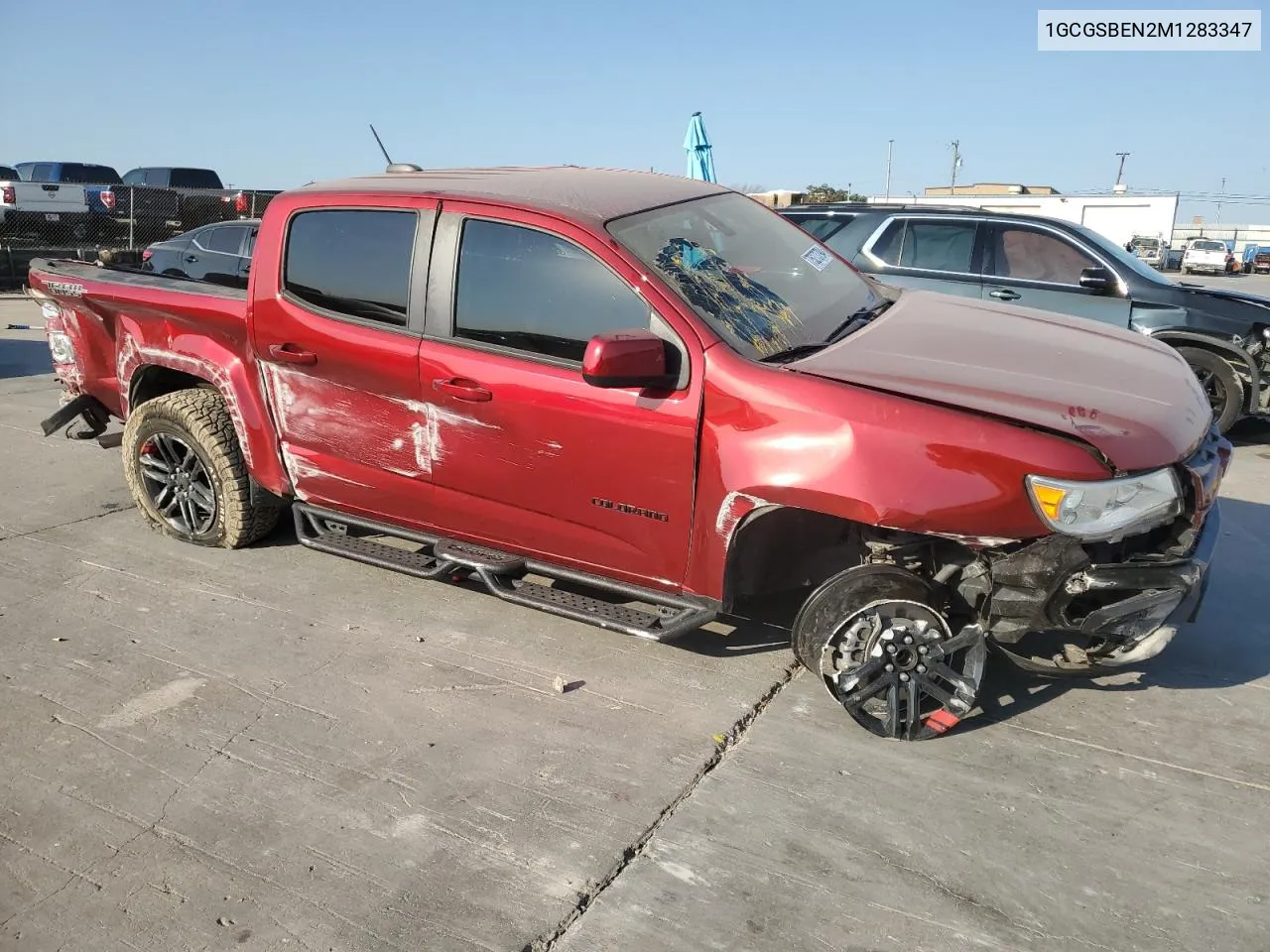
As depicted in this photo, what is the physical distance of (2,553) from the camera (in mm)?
4887

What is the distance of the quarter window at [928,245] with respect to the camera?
729 centimetres

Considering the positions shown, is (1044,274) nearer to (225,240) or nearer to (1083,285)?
(1083,285)

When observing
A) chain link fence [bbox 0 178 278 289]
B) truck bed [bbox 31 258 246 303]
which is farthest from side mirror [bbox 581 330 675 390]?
chain link fence [bbox 0 178 278 289]

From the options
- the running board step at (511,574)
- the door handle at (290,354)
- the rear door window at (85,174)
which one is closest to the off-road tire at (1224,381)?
the running board step at (511,574)

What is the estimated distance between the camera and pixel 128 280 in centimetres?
495

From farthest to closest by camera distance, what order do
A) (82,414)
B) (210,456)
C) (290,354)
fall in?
(82,414), (210,456), (290,354)

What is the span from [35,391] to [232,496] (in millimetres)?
5386

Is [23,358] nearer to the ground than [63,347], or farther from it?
nearer to the ground

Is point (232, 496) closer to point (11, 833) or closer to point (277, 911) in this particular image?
point (11, 833)

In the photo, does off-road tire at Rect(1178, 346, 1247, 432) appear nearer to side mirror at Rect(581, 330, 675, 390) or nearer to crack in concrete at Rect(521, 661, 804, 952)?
crack in concrete at Rect(521, 661, 804, 952)

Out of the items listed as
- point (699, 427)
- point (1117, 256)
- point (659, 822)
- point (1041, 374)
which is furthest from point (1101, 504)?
point (1117, 256)

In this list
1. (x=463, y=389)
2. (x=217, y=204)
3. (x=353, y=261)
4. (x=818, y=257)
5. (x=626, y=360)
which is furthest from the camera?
(x=217, y=204)

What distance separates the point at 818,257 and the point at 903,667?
1971 millimetres

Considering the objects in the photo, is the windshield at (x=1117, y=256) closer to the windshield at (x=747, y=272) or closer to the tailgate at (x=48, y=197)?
the windshield at (x=747, y=272)
